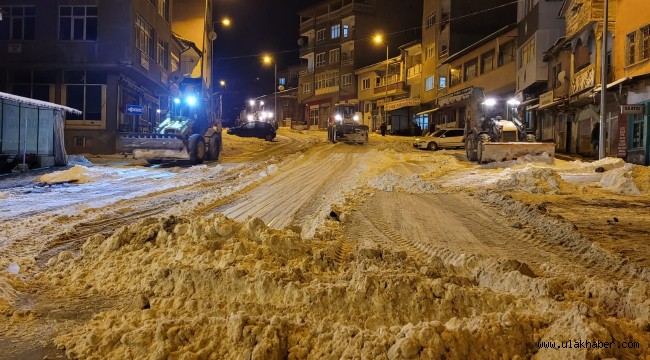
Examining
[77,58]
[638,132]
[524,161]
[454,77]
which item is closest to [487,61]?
[454,77]

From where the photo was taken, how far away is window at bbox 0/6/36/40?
29172 millimetres

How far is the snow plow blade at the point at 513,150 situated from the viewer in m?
21.6

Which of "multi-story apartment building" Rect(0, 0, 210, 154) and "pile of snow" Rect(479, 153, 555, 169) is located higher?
"multi-story apartment building" Rect(0, 0, 210, 154)

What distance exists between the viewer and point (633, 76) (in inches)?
921

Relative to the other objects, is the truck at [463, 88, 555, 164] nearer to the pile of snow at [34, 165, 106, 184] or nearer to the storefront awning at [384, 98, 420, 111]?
the pile of snow at [34, 165, 106, 184]

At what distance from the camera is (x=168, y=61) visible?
38500 mm

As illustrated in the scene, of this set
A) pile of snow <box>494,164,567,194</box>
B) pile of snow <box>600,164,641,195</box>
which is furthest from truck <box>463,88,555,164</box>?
pile of snow <box>600,164,641,195</box>

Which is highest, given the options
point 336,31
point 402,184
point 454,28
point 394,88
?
point 336,31

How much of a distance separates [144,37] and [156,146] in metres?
12.5

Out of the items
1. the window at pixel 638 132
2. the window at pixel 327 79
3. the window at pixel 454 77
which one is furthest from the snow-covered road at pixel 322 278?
the window at pixel 327 79

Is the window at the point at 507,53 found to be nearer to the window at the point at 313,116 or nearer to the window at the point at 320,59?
the window at the point at 320,59

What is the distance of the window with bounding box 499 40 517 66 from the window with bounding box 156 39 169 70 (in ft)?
84.7

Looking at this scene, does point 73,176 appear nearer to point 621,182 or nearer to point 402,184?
point 402,184

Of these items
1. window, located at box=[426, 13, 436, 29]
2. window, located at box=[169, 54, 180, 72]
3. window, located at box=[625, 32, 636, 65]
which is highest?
window, located at box=[426, 13, 436, 29]
